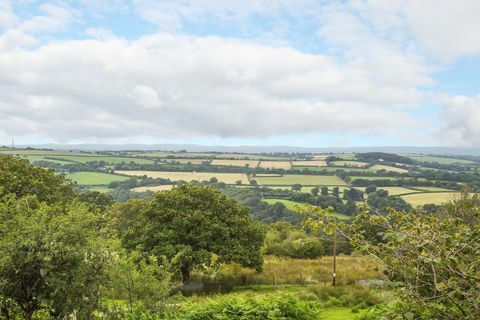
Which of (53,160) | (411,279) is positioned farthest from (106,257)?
(53,160)

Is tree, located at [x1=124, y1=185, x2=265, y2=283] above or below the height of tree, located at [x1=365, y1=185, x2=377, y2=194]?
above

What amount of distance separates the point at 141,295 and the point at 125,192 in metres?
93.9

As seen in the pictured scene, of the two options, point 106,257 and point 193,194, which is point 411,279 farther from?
point 193,194

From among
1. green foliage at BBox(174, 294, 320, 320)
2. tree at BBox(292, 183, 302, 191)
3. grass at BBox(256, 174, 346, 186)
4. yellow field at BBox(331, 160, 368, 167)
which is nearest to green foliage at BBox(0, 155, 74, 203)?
green foliage at BBox(174, 294, 320, 320)

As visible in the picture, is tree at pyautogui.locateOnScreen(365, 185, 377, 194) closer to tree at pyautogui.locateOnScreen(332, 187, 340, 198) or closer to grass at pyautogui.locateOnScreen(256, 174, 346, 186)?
tree at pyautogui.locateOnScreen(332, 187, 340, 198)

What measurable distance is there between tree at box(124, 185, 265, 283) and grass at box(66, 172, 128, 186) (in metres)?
93.2

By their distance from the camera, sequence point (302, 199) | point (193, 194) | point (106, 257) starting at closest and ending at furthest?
1. point (106, 257)
2. point (193, 194)
3. point (302, 199)

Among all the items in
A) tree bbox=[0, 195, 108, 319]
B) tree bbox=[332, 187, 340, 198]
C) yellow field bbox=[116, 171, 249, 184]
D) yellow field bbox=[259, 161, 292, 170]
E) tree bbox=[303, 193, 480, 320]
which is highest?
tree bbox=[303, 193, 480, 320]

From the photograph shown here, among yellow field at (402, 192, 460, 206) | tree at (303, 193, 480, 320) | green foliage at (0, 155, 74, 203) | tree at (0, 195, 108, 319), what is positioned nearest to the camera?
tree at (303, 193, 480, 320)

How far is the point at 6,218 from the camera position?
11.9 m

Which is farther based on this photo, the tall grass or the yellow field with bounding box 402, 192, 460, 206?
the yellow field with bounding box 402, 192, 460, 206

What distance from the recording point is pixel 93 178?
123312 millimetres

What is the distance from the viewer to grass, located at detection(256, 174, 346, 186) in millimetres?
123625

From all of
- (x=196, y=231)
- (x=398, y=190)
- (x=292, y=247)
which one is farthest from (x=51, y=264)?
(x=398, y=190)
